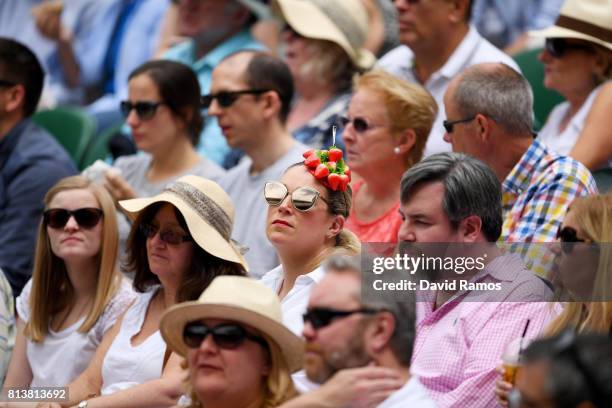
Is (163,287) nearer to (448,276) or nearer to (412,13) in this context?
(448,276)

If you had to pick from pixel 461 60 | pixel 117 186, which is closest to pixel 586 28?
pixel 461 60

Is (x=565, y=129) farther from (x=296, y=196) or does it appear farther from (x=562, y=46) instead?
(x=296, y=196)

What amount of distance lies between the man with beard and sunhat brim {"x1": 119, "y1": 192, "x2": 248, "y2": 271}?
55.0 inches

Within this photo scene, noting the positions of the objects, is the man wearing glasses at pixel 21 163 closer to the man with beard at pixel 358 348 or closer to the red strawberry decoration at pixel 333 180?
the red strawberry decoration at pixel 333 180

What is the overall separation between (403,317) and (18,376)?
263 centimetres

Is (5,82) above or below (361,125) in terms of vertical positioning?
below

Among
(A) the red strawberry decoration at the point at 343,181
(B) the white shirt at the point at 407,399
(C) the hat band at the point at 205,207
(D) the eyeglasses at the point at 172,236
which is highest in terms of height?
(A) the red strawberry decoration at the point at 343,181

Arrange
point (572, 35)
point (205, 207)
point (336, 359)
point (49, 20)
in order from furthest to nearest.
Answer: point (49, 20) → point (572, 35) → point (205, 207) → point (336, 359)

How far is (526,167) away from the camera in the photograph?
5.33 metres

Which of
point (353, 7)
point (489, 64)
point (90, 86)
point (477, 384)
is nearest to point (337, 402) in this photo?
point (477, 384)

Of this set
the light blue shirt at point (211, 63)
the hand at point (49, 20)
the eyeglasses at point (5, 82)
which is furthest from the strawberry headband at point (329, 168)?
the hand at point (49, 20)

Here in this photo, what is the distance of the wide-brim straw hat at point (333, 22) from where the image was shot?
23.8ft

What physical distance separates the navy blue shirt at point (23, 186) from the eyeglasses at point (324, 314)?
10.3ft

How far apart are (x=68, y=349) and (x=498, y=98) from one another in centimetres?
217
